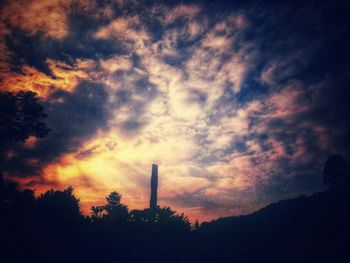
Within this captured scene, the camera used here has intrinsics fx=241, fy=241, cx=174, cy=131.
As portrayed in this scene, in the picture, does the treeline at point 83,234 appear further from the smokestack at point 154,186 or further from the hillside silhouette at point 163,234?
the smokestack at point 154,186

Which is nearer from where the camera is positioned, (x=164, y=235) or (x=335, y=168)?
(x=164, y=235)

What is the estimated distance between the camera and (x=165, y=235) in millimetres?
16594

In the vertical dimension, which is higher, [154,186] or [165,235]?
[154,186]

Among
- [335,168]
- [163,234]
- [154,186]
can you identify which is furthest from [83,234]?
[335,168]

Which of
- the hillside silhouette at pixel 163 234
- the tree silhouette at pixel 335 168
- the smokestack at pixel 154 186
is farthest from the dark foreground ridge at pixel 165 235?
the tree silhouette at pixel 335 168

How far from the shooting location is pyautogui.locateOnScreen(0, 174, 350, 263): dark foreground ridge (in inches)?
538

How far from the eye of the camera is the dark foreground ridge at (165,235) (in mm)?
13672

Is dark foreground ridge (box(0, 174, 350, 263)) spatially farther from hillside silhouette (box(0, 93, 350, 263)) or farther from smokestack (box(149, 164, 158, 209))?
smokestack (box(149, 164, 158, 209))

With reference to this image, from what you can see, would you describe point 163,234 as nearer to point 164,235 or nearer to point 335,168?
point 164,235

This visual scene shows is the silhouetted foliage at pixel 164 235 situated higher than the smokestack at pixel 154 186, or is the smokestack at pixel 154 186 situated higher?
the smokestack at pixel 154 186

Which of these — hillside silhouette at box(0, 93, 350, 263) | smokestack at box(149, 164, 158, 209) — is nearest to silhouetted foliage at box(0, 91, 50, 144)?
hillside silhouette at box(0, 93, 350, 263)

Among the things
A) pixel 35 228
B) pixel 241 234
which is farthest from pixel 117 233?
pixel 241 234

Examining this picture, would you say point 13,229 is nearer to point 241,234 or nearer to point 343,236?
point 241,234

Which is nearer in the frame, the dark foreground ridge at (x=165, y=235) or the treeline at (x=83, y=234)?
the dark foreground ridge at (x=165, y=235)
